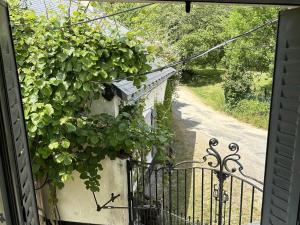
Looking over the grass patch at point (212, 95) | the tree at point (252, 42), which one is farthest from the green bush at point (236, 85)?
the grass patch at point (212, 95)

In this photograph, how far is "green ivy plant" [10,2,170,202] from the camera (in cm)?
289

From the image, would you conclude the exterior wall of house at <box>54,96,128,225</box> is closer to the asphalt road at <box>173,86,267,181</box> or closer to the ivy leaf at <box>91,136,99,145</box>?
the ivy leaf at <box>91,136,99,145</box>

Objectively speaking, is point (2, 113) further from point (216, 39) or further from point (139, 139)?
point (216, 39)

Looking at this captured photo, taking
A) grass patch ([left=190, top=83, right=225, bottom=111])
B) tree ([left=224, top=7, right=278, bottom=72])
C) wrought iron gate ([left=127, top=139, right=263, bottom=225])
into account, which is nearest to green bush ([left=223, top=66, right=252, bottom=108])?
tree ([left=224, top=7, right=278, bottom=72])

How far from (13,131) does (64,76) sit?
1899 mm

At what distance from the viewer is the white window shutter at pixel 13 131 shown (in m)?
1.04

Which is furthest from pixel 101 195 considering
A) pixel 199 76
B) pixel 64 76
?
pixel 199 76

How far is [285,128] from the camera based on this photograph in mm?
1093

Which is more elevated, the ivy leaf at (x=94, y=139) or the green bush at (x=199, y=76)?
the ivy leaf at (x=94, y=139)

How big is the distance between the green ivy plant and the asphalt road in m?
4.45

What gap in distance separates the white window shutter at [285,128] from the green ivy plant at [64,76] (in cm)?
199

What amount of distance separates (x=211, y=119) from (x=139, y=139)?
27.6ft

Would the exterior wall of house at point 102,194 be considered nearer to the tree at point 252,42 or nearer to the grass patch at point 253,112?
the grass patch at point 253,112

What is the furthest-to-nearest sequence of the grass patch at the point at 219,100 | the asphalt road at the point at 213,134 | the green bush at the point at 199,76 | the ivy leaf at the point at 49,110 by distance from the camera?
the green bush at the point at 199,76, the grass patch at the point at 219,100, the asphalt road at the point at 213,134, the ivy leaf at the point at 49,110
